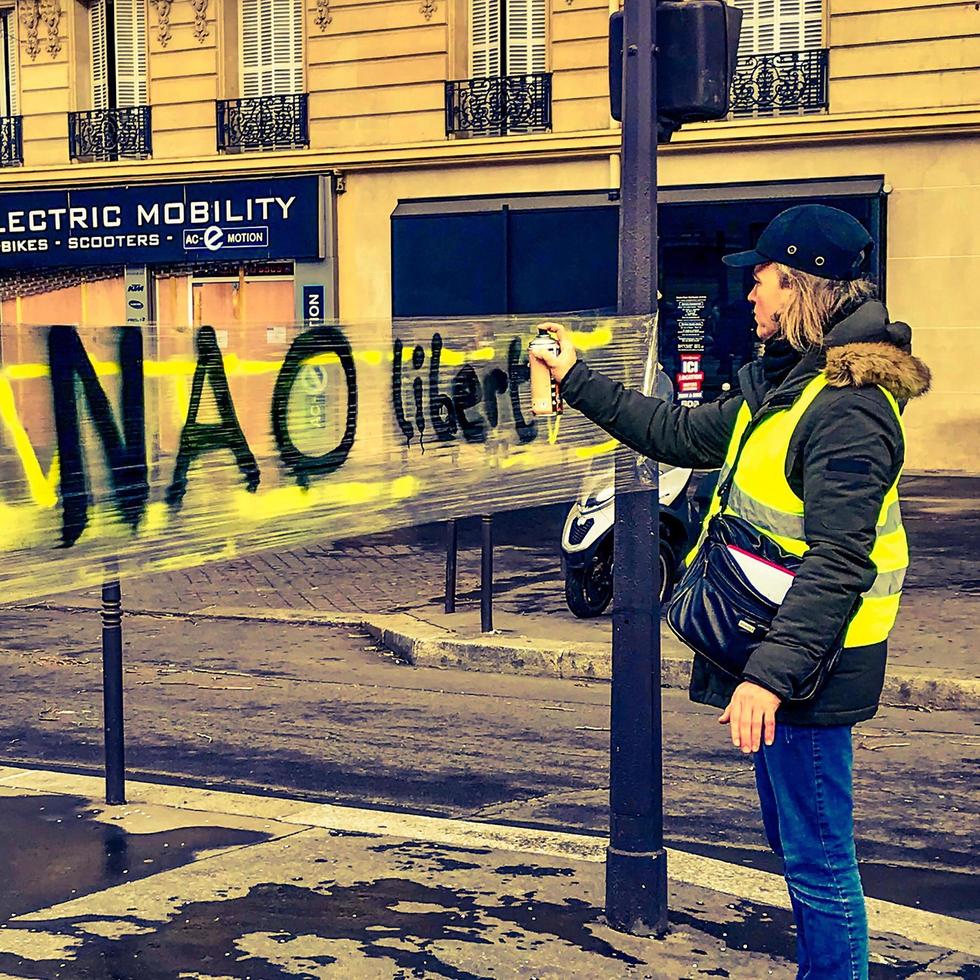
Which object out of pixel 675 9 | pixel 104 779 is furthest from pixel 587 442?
pixel 104 779

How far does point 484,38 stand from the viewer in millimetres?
21953

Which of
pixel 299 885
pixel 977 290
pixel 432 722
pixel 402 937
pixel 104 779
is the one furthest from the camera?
pixel 977 290

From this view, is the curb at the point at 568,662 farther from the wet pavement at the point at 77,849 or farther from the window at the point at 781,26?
the window at the point at 781,26

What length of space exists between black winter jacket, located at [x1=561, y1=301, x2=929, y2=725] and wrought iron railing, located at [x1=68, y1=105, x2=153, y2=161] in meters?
21.8

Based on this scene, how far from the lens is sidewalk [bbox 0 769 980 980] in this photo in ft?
14.2

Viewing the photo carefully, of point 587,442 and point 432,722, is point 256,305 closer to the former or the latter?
point 432,722

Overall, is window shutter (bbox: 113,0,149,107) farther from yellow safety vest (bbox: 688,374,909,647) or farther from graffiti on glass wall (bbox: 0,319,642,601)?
yellow safety vest (bbox: 688,374,909,647)

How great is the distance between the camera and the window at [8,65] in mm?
25344

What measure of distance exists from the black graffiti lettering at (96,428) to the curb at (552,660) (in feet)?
14.7

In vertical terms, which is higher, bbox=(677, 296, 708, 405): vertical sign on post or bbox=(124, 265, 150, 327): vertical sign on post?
bbox=(124, 265, 150, 327): vertical sign on post

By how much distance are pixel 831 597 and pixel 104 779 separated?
12.0 feet

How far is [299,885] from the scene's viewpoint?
195 inches

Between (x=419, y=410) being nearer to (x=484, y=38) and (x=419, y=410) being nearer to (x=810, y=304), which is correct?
(x=810, y=304)

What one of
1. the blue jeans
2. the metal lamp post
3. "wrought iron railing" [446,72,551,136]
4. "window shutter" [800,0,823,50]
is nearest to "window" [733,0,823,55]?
"window shutter" [800,0,823,50]
